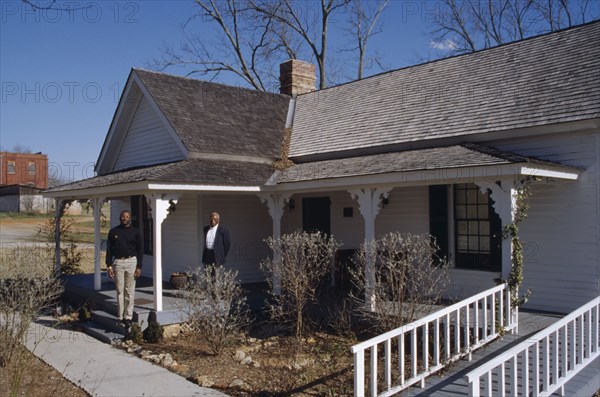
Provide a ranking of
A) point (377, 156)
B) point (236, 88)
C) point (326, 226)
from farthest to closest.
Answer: point (236, 88) < point (326, 226) < point (377, 156)

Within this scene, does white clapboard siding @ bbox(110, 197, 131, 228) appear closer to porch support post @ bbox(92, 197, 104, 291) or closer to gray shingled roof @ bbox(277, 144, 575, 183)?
porch support post @ bbox(92, 197, 104, 291)

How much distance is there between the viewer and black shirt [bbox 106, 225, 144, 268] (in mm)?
9875

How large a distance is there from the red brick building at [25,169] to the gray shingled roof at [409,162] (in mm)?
63745

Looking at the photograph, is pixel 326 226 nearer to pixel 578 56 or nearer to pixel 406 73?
pixel 406 73

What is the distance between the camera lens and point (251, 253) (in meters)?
14.1

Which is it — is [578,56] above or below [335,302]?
above

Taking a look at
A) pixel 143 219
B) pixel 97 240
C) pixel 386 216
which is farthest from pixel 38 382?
pixel 143 219

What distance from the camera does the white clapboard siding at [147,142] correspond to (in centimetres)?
1387

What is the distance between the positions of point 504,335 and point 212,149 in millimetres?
7763

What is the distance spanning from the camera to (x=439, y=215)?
11.0 m

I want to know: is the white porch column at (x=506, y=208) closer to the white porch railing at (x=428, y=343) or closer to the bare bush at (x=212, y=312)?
the white porch railing at (x=428, y=343)

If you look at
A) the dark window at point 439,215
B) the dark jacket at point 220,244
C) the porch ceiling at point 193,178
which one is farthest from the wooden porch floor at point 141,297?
the dark window at point 439,215

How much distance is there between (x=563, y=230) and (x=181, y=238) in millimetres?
9222

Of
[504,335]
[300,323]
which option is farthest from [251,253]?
[504,335]
